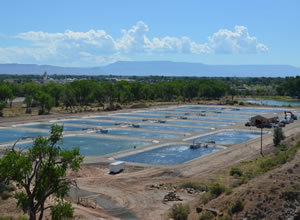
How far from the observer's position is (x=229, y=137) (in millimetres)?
59812

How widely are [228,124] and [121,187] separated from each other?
Answer: 4855 centimetres

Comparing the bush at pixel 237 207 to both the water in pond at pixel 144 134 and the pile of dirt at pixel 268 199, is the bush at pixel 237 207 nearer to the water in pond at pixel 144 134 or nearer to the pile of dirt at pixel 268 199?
the pile of dirt at pixel 268 199

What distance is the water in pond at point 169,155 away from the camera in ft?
136

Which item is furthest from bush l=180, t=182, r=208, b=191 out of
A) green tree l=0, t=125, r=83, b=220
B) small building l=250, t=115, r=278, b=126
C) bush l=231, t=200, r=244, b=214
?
small building l=250, t=115, r=278, b=126

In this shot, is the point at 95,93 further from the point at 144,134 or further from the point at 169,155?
the point at 169,155

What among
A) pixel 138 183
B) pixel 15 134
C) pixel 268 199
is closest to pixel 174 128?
pixel 15 134

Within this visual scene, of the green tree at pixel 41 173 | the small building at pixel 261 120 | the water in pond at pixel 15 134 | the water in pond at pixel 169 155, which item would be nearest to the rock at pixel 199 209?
the green tree at pixel 41 173

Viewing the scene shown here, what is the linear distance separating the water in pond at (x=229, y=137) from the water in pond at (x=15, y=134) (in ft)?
84.2

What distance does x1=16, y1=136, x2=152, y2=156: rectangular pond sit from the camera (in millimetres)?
47991

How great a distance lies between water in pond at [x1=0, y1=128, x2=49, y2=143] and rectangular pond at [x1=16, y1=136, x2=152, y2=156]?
21.1 feet

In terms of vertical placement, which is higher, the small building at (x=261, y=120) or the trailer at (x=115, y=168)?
the small building at (x=261, y=120)

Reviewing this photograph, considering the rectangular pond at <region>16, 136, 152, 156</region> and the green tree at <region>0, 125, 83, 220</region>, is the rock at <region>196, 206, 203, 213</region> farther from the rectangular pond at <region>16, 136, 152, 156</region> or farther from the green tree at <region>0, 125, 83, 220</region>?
the rectangular pond at <region>16, 136, 152, 156</region>

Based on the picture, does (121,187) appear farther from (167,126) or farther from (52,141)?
(167,126)

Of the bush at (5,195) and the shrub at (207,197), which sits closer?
the shrub at (207,197)
